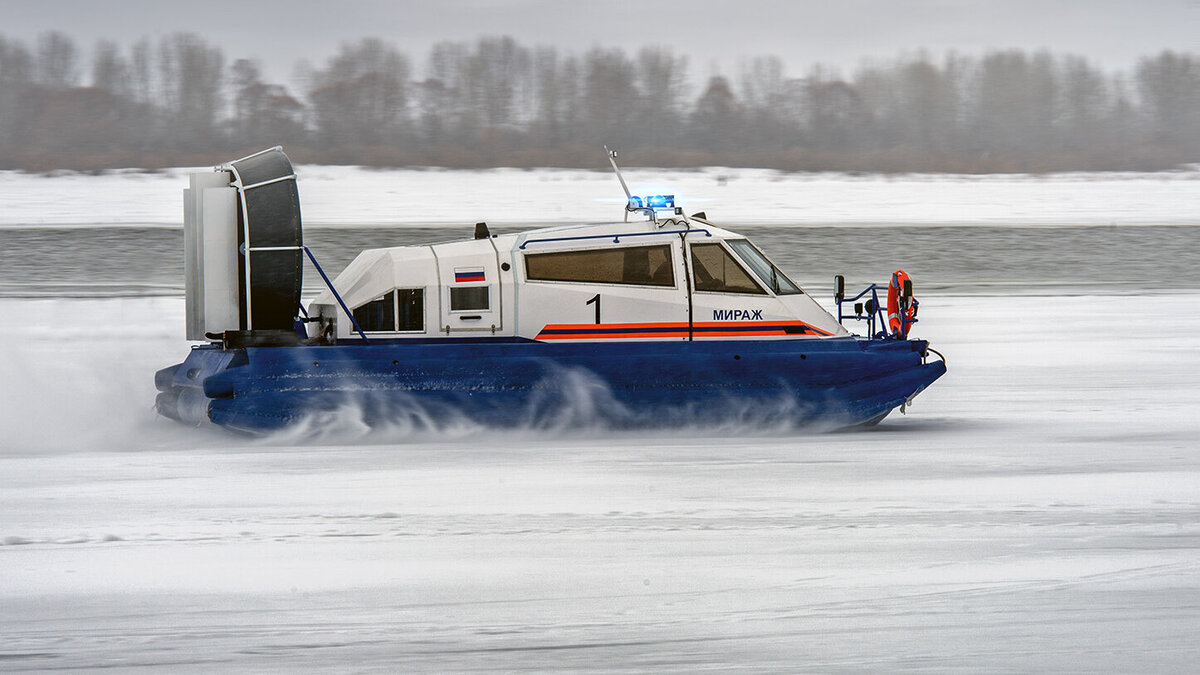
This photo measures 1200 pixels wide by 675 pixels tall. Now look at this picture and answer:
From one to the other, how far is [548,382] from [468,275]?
81 centimetres

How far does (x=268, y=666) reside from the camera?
386cm

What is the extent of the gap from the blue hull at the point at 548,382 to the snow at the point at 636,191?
16.3 meters

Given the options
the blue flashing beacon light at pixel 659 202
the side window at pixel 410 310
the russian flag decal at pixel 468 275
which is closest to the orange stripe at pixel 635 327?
the russian flag decal at pixel 468 275

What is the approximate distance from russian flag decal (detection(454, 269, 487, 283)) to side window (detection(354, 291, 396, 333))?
0.41 m

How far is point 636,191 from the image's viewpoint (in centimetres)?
2769

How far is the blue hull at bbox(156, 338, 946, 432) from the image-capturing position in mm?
7340

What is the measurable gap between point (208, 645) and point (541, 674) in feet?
3.50

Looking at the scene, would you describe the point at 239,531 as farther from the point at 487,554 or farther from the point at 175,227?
the point at 175,227

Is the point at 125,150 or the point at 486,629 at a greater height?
the point at 125,150

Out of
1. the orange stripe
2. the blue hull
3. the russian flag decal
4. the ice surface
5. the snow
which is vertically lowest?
the ice surface

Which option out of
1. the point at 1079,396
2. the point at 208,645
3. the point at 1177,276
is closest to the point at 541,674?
the point at 208,645

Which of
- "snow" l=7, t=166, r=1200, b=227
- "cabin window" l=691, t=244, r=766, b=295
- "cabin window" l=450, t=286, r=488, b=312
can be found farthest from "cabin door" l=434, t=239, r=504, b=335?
"snow" l=7, t=166, r=1200, b=227

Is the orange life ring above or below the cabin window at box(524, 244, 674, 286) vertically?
A: below

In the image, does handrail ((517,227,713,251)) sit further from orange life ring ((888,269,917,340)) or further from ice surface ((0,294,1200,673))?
orange life ring ((888,269,917,340))
